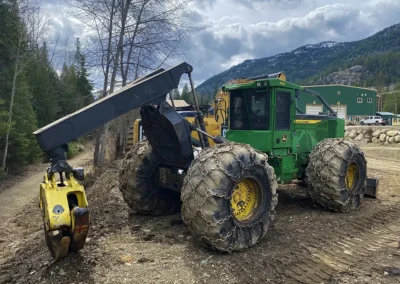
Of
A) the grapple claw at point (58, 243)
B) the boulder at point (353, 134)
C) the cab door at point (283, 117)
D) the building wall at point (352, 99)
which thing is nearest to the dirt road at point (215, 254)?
the grapple claw at point (58, 243)

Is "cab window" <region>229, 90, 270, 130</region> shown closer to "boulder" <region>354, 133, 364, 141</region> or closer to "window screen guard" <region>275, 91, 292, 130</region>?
"window screen guard" <region>275, 91, 292, 130</region>

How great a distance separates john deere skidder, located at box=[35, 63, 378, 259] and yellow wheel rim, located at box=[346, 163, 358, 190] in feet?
0.04

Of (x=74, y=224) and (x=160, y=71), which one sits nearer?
(x=74, y=224)

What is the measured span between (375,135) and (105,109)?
23625mm

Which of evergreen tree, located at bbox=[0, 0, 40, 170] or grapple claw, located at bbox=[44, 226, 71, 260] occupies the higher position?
evergreen tree, located at bbox=[0, 0, 40, 170]

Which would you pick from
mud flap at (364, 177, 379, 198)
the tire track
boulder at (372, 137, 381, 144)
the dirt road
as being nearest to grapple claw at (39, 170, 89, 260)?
the dirt road

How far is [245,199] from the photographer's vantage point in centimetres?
564

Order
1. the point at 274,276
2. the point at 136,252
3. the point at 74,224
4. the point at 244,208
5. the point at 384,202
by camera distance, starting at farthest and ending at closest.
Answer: the point at 384,202 → the point at 244,208 → the point at 136,252 → the point at 274,276 → the point at 74,224

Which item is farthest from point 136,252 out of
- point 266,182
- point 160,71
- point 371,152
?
point 371,152

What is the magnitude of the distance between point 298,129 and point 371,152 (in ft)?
49.0

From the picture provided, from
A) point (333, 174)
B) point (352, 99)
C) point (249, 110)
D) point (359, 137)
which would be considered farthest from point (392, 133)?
point (352, 99)

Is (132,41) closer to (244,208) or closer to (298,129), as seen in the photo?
(298,129)

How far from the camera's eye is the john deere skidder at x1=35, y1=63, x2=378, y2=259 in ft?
14.7

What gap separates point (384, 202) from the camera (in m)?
8.84
